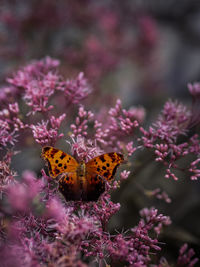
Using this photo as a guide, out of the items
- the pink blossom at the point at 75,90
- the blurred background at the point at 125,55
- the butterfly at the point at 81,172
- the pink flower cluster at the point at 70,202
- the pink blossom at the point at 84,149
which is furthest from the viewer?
the blurred background at the point at 125,55

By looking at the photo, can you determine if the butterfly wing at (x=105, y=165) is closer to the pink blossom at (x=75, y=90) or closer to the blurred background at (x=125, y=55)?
the blurred background at (x=125, y=55)

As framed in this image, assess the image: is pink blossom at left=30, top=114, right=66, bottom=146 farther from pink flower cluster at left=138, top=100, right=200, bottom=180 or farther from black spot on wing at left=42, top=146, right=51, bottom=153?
pink flower cluster at left=138, top=100, right=200, bottom=180

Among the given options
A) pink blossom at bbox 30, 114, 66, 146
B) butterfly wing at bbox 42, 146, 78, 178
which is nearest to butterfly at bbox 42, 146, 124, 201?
butterfly wing at bbox 42, 146, 78, 178

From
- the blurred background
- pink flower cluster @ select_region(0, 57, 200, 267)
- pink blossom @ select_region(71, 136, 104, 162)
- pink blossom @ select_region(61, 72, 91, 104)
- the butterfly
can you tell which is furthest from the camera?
the blurred background

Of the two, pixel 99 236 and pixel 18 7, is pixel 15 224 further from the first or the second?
pixel 18 7

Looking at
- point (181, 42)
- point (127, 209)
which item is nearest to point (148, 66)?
point (181, 42)

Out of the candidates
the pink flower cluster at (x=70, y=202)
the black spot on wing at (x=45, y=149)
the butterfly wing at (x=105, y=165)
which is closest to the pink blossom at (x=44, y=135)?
the pink flower cluster at (x=70, y=202)

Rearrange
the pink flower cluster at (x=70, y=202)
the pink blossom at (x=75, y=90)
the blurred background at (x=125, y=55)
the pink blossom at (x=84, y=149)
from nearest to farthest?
the pink flower cluster at (x=70, y=202) < the pink blossom at (x=84, y=149) < the pink blossom at (x=75, y=90) < the blurred background at (x=125, y=55)

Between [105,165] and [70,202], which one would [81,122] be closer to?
[105,165]
